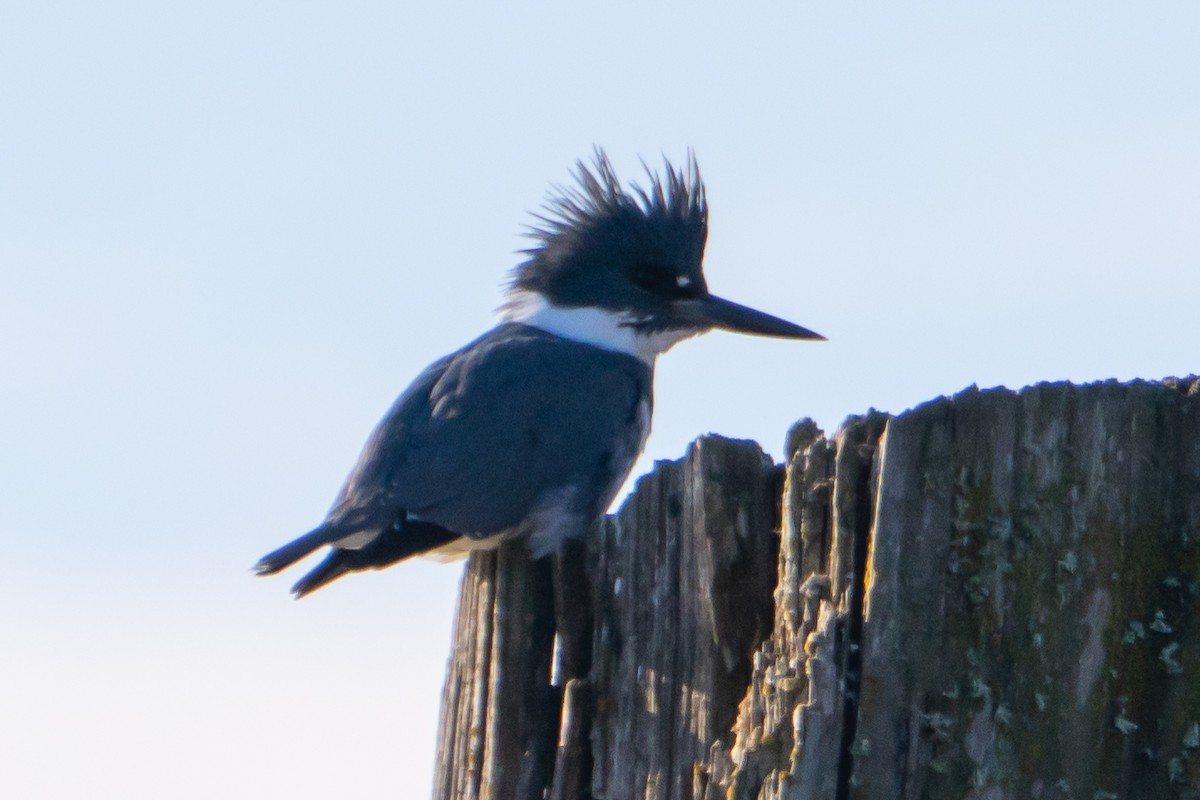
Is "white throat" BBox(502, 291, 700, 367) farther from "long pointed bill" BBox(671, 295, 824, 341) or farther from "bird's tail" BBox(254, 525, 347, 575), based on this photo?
"bird's tail" BBox(254, 525, 347, 575)

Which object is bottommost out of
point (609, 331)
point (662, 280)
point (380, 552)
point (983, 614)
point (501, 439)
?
point (983, 614)

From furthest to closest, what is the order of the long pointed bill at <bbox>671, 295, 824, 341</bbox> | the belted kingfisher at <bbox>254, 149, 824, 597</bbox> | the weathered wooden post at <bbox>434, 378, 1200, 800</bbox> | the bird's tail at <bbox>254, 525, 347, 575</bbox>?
1. the long pointed bill at <bbox>671, 295, 824, 341</bbox>
2. the belted kingfisher at <bbox>254, 149, 824, 597</bbox>
3. the bird's tail at <bbox>254, 525, 347, 575</bbox>
4. the weathered wooden post at <bbox>434, 378, 1200, 800</bbox>

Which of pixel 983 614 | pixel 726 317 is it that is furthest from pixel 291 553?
pixel 726 317

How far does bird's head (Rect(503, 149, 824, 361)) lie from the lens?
6.16 m

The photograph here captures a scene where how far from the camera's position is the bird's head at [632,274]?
20.2 ft

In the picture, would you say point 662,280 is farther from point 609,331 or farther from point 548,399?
point 548,399

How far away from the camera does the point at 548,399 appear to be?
498 centimetres

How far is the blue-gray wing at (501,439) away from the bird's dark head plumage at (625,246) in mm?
865

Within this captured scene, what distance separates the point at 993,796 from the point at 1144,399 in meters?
0.65

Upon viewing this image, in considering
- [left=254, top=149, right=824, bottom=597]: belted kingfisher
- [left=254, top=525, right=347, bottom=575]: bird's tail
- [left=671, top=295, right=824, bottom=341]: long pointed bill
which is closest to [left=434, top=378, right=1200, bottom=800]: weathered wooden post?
[left=254, top=149, right=824, bottom=597]: belted kingfisher

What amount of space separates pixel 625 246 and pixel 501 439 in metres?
1.74

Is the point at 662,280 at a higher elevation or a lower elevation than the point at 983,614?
higher

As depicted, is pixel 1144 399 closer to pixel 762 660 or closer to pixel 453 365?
pixel 762 660

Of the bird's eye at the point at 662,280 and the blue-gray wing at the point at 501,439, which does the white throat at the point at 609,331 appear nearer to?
the bird's eye at the point at 662,280
